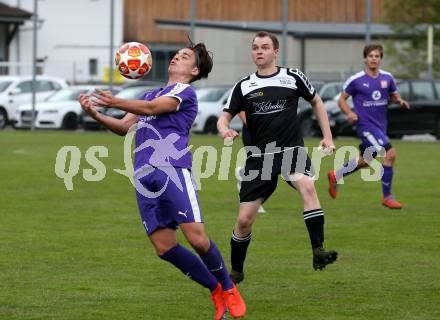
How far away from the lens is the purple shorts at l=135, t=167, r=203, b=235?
26.3 feet

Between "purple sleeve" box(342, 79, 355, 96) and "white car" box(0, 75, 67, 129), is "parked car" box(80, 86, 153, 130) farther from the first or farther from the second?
"purple sleeve" box(342, 79, 355, 96)

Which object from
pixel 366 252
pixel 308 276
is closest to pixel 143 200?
pixel 308 276

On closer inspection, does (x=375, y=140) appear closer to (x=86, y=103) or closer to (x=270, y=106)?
(x=270, y=106)

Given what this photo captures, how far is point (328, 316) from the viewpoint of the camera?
8445 millimetres

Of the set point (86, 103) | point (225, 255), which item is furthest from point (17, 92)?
point (86, 103)

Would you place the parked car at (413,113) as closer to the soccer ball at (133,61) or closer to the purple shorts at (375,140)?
the purple shorts at (375,140)

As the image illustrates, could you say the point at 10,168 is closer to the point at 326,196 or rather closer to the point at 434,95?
the point at 326,196

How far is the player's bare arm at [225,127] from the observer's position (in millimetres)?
9477

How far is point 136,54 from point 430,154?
19285 millimetres

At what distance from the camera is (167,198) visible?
316 inches

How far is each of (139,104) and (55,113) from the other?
30.9 meters

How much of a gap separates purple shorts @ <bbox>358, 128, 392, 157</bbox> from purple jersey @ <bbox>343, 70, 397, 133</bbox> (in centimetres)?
5

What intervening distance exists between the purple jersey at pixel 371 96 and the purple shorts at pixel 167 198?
7869mm

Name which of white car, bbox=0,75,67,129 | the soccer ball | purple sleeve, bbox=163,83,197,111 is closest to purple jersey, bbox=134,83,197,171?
purple sleeve, bbox=163,83,197,111
